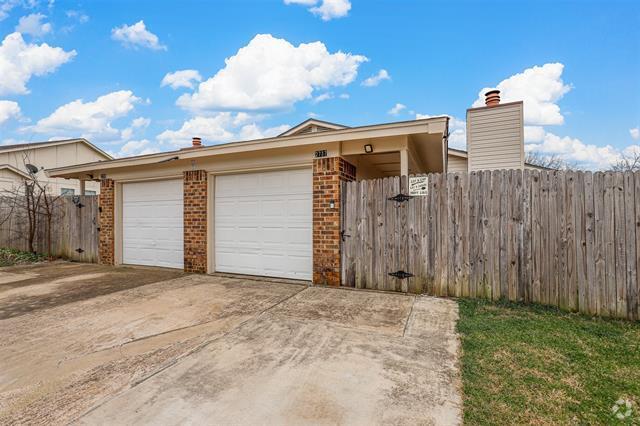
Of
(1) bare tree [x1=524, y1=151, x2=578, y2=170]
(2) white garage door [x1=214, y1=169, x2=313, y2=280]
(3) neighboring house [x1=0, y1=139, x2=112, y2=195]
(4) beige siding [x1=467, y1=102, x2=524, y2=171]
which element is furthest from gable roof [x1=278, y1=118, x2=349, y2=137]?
(1) bare tree [x1=524, y1=151, x2=578, y2=170]

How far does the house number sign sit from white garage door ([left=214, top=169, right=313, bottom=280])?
1858mm

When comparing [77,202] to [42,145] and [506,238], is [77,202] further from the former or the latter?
[506,238]

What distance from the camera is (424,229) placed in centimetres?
491

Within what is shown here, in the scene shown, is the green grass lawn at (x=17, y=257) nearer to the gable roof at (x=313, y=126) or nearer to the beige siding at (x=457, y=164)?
the gable roof at (x=313, y=126)

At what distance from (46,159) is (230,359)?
18567mm

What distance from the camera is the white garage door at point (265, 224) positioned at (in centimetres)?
600

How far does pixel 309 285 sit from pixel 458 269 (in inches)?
97.2

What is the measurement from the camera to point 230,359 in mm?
2732

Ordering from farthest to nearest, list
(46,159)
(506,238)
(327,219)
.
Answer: (46,159), (327,219), (506,238)

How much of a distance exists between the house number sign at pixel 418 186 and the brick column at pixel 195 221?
4269 millimetres

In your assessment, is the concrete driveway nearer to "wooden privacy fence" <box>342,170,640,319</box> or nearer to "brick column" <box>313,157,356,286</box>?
"wooden privacy fence" <box>342,170,640,319</box>

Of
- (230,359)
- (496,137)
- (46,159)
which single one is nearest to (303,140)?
(230,359)

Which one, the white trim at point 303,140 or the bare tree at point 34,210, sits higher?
the white trim at point 303,140

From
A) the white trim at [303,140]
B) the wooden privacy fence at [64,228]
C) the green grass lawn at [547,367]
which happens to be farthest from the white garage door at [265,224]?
the wooden privacy fence at [64,228]
